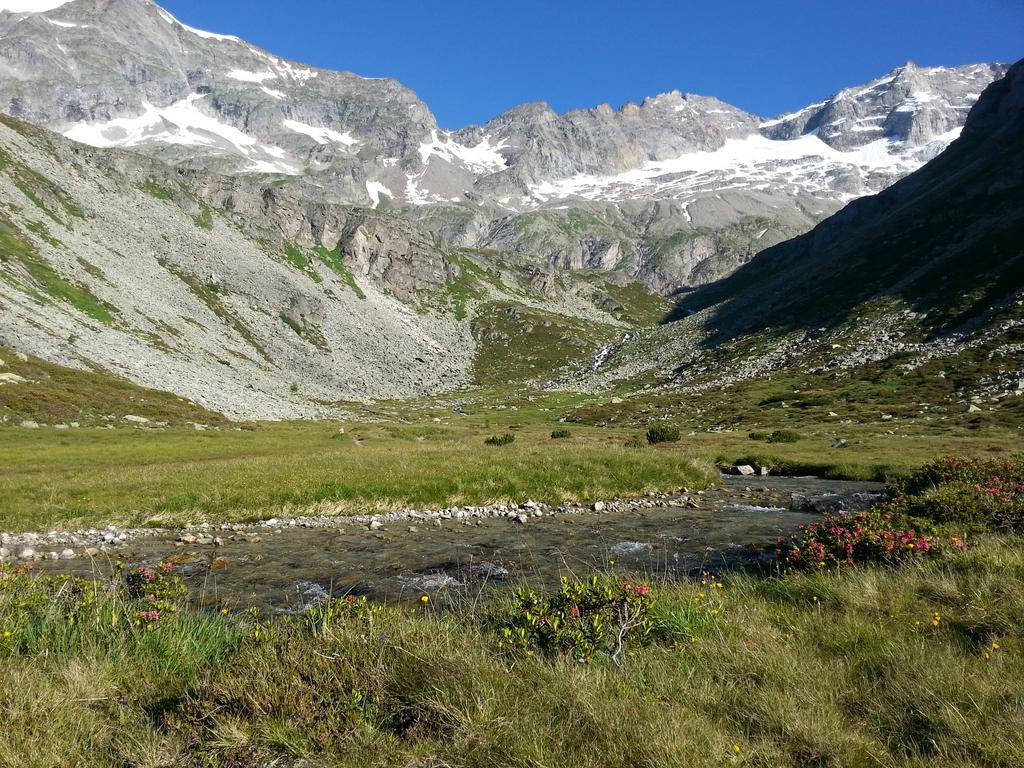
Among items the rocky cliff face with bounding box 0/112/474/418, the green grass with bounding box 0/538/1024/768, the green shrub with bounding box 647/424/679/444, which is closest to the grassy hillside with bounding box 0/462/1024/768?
the green grass with bounding box 0/538/1024/768

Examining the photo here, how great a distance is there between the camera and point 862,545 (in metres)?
11.4

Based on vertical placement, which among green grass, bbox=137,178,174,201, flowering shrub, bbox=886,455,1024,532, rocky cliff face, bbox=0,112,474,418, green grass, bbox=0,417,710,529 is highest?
green grass, bbox=137,178,174,201

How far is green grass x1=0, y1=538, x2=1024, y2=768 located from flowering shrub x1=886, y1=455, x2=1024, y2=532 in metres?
8.48

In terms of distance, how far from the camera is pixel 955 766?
14.1ft

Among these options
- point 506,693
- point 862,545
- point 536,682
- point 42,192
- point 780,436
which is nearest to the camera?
point 506,693

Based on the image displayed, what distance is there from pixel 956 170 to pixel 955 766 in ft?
654

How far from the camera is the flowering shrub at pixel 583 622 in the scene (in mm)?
6727

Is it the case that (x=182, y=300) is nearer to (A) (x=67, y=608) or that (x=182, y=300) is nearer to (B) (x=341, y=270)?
(B) (x=341, y=270)

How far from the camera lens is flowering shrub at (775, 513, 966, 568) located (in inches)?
406

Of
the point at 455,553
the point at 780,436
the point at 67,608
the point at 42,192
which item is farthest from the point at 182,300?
the point at 67,608

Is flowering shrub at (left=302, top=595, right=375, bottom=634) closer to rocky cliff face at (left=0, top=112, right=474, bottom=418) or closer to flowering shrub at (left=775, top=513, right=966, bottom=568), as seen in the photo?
flowering shrub at (left=775, top=513, right=966, bottom=568)

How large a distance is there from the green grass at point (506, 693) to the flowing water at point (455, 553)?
15.2 feet

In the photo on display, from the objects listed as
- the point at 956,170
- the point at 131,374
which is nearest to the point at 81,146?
the point at 131,374

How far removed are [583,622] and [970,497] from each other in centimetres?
1515
